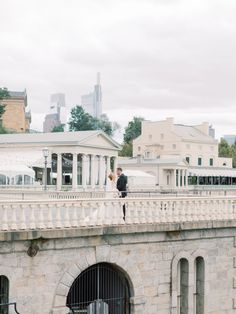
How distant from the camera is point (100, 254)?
15.6 metres

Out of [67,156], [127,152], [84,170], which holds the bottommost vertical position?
[84,170]

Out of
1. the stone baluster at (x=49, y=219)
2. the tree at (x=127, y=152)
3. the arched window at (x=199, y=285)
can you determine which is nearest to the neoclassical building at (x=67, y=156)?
the arched window at (x=199, y=285)

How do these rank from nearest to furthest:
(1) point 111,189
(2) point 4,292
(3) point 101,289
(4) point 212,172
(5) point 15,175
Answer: (2) point 4,292, (3) point 101,289, (1) point 111,189, (5) point 15,175, (4) point 212,172

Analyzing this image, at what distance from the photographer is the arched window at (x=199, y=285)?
17.6m

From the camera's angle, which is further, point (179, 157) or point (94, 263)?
point (179, 157)

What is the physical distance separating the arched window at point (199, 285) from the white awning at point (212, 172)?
190 feet

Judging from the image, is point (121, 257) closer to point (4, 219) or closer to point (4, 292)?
point (4, 292)

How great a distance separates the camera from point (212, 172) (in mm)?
76875

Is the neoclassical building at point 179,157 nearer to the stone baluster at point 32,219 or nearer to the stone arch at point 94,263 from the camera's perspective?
the stone arch at point 94,263

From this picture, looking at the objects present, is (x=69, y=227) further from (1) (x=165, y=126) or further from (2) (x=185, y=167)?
(1) (x=165, y=126)

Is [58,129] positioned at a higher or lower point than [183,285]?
higher

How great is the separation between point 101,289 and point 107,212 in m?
2.59

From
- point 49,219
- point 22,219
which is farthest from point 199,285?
point 22,219

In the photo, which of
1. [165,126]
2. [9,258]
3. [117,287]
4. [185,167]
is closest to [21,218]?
[9,258]
